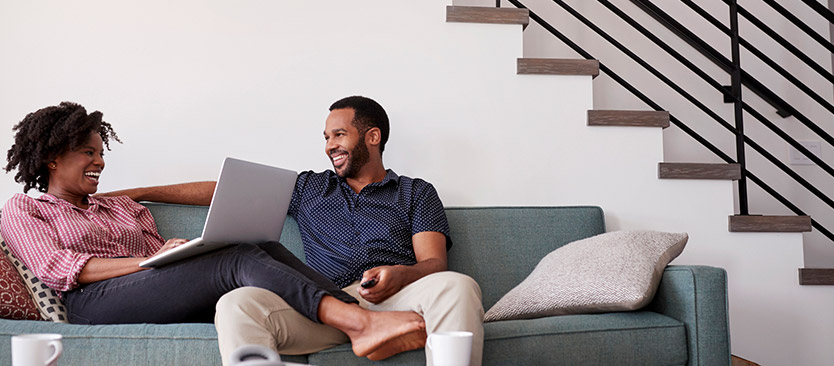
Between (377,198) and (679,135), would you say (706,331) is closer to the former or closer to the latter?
(377,198)

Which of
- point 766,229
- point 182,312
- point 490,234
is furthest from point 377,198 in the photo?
point 766,229

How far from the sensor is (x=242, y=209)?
173cm

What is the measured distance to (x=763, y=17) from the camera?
10.8 ft

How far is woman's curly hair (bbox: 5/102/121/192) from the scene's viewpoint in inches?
79.0

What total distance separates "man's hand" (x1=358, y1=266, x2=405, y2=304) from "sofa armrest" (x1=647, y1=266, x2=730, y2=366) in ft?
2.40

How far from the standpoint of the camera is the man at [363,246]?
1.56 meters

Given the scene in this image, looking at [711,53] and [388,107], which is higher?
[711,53]

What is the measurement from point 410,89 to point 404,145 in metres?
0.21

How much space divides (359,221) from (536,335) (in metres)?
0.71

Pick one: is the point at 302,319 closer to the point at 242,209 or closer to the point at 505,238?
the point at 242,209

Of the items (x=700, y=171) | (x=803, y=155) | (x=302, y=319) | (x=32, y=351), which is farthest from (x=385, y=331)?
(x=803, y=155)

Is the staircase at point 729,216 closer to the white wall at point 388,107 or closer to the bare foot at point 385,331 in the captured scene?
the white wall at point 388,107

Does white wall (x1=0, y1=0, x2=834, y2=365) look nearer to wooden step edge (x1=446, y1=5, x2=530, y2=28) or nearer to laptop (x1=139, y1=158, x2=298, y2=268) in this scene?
wooden step edge (x1=446, y1=5, x2=530, y2=28)

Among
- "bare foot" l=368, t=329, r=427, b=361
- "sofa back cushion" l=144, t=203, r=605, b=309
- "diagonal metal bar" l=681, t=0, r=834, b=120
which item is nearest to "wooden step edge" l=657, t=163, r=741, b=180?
"sofa back cushion" l=144, t=203, r=605, b=309
